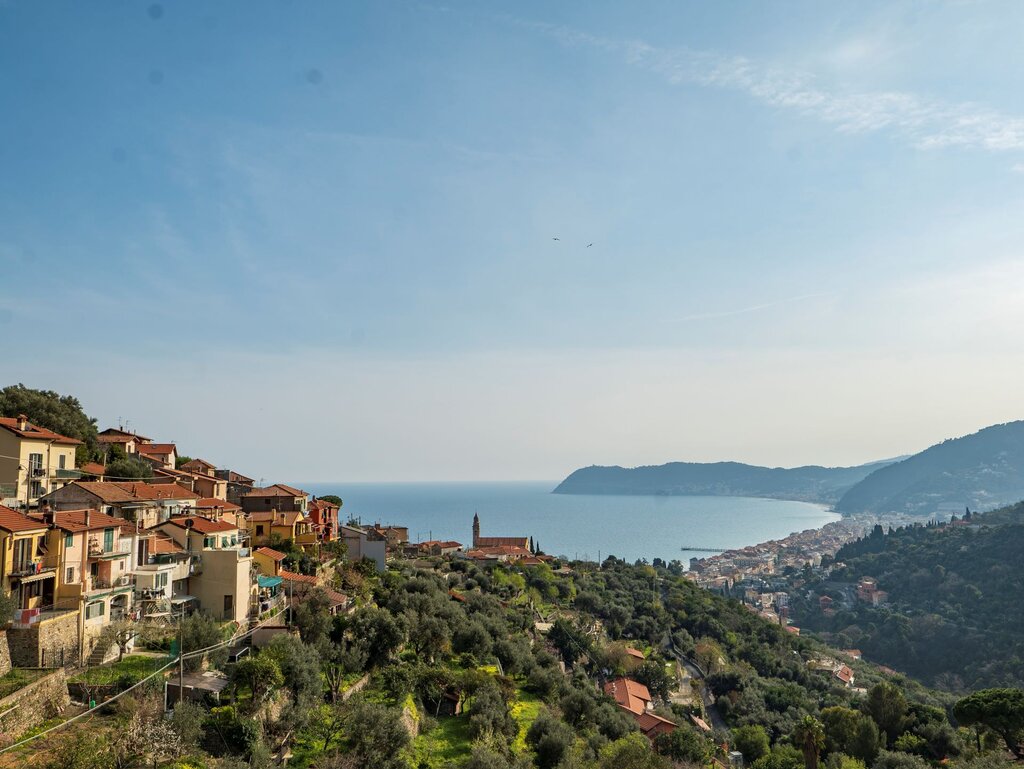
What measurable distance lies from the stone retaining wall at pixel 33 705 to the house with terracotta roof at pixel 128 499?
9539 millimetres

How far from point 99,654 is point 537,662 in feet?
76.5

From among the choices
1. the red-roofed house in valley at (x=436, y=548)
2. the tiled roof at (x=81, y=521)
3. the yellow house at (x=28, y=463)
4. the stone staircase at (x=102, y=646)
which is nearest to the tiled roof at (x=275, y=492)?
Answer: the yellow house at (x=28, y=463)

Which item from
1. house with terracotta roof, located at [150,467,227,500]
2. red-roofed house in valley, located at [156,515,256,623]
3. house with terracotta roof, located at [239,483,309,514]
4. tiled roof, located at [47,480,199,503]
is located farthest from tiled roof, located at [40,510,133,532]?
house with terracotta roof, located at [239,483,309,514]

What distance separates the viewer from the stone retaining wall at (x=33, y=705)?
1453 cm

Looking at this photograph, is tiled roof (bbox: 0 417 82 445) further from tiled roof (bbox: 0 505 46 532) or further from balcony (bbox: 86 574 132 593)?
balcony (bbox: 86 574 132 593)

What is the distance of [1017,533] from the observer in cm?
11300

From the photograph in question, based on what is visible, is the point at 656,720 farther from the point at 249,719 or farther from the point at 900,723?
the point at 249,719

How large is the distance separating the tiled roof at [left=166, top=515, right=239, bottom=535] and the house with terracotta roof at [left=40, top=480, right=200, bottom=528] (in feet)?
4.82

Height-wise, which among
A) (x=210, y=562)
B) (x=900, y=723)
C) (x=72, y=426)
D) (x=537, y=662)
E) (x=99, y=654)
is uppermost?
(x=72, y=426)

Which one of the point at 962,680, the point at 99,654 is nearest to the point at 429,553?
the point at 99,654

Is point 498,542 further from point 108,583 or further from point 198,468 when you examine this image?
point 108,583

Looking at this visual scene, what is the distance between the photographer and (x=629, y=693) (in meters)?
40.9

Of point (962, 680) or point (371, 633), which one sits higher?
point (371, 633)

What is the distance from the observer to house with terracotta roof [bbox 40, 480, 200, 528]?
25156 mm
